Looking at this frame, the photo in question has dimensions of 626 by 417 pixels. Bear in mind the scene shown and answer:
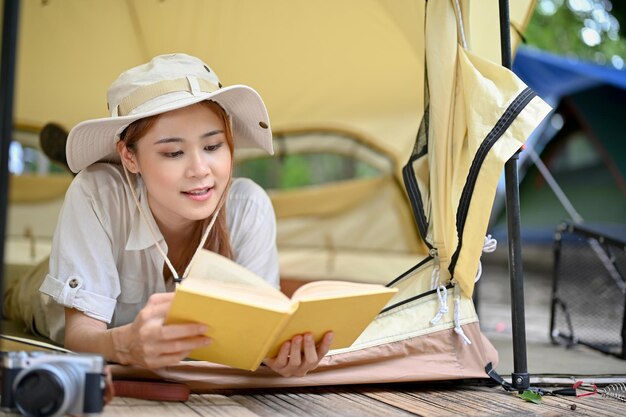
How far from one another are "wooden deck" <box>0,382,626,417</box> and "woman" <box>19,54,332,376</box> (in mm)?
67

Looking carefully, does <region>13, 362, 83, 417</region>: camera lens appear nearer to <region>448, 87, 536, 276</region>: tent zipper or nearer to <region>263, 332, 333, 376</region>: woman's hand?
<region>263, 332, 333, 376</region>: woman's hand

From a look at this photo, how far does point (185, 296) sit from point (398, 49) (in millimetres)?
1836

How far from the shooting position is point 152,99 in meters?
1.27

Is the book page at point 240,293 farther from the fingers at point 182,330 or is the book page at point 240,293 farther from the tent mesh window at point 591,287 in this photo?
the tent mesh window at point 591,287

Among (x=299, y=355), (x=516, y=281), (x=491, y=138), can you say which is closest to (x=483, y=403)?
(x=516, y=281)

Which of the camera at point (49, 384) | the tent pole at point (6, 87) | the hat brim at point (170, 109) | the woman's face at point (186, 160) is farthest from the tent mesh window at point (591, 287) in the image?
the tent pole at point (6, 87)

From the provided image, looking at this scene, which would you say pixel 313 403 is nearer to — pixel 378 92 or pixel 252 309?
pixel 252 309

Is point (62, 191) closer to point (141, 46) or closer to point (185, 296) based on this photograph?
point (141, 46)

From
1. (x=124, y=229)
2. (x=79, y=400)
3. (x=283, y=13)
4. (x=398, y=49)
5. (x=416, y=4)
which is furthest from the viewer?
(x=398, y=49)

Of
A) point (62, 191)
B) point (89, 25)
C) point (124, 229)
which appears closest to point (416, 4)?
point (124, 229)

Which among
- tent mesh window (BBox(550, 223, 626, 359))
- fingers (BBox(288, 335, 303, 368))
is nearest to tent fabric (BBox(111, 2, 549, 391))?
fingers (BBox(288, 335, 303, 368))

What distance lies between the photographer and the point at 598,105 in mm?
4457

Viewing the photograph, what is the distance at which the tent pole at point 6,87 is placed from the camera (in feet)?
2.77

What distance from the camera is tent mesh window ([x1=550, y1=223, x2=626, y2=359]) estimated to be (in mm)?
2197
